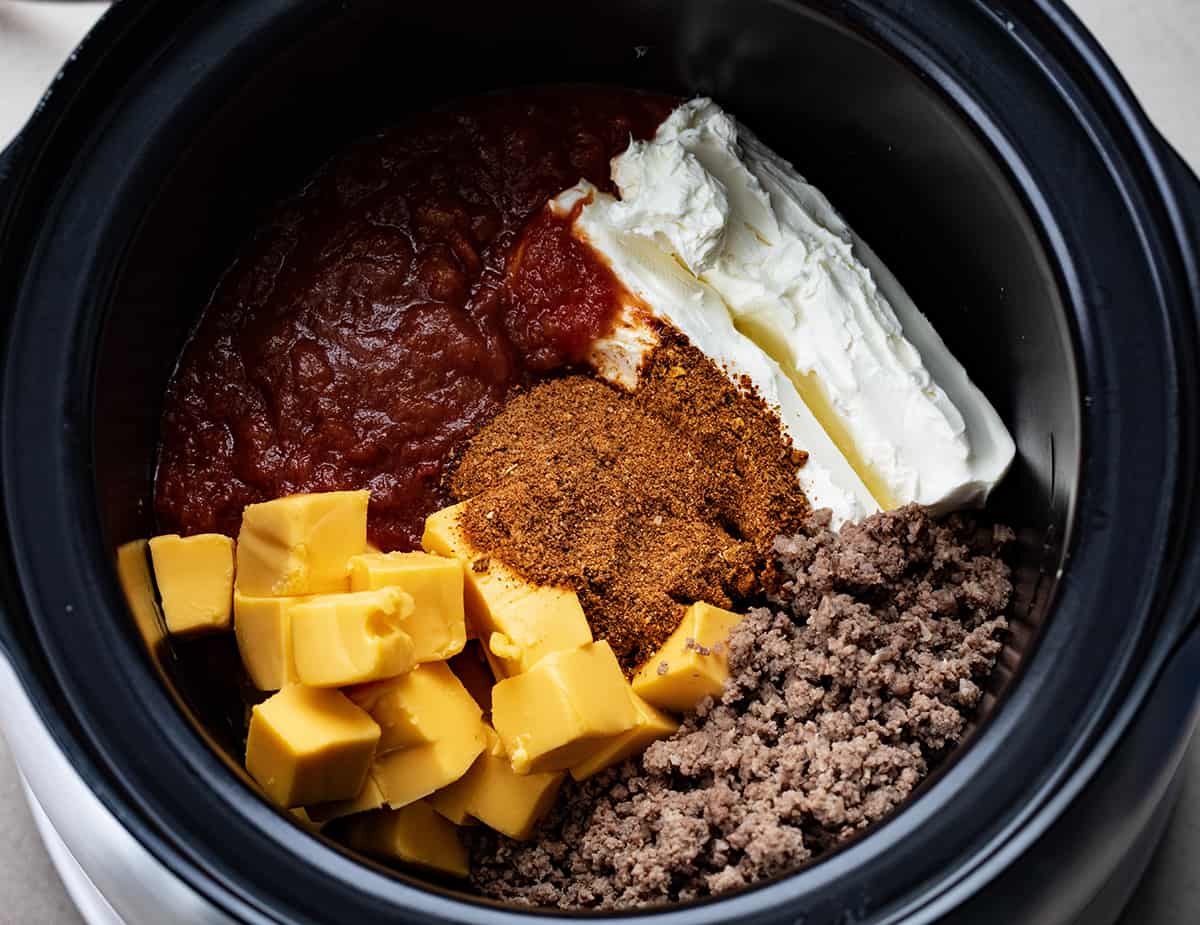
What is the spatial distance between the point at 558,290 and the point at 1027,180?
657 mm

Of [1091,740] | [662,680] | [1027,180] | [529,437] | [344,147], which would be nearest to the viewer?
[1091,740]

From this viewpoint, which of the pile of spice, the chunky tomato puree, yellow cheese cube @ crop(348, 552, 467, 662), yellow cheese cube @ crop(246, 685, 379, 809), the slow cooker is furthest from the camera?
the chunky tomato puree

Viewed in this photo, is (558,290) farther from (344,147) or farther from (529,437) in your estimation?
(344,147)

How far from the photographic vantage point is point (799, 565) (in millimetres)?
1562

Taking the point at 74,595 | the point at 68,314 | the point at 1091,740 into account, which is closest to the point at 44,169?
the point at 68,314

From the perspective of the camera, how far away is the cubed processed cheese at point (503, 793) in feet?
4.68

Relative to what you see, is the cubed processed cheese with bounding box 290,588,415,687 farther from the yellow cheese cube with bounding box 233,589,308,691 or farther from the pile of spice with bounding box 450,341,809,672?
the pile of spice with bounding box 450,341,809,672

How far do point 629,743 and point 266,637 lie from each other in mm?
462

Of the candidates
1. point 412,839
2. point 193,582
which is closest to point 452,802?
point 412,839

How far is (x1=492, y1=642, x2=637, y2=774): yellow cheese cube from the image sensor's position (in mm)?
1359

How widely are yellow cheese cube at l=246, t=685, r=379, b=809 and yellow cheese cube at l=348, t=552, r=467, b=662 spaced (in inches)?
4.5

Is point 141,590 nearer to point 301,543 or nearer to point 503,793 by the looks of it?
point 301,543

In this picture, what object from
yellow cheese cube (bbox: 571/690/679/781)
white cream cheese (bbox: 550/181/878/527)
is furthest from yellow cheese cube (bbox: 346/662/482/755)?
white cream cheese (bbox: 550/181/878/527)

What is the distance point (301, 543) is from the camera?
1.43m
